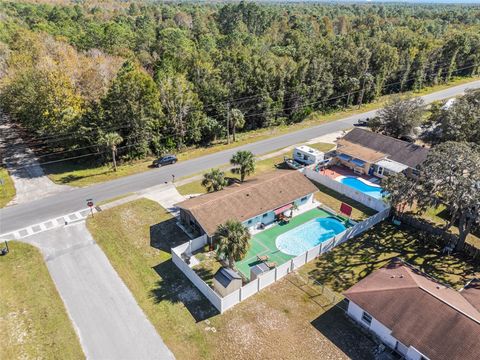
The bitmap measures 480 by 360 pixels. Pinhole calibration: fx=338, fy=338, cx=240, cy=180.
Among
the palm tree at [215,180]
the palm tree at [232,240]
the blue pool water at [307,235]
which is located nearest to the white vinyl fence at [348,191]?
the blue pool water at [307,235]

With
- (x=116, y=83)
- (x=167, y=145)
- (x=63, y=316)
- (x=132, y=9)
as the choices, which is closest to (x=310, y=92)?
(x=167, y=145)

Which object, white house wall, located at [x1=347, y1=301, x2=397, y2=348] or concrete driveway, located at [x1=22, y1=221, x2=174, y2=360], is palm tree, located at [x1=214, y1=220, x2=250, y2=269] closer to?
concrete driveway, located at [x1=22, y1=221, x2=174, y2=360]

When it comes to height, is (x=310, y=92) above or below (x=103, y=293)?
above

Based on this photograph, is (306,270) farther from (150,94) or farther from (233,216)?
(150,94)

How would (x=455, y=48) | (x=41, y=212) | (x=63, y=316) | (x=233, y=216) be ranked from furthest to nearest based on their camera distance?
(x=455, y=48) < (x=41, y=212) < (x=233, y=216) < (x=63, y=316)

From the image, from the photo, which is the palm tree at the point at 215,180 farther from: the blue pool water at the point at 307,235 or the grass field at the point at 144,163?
the grass field at the point at 144,163

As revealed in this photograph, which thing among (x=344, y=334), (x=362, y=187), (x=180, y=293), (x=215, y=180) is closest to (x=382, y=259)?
(x=344, y=334)

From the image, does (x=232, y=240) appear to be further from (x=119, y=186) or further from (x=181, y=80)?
(x=181, y=80)
